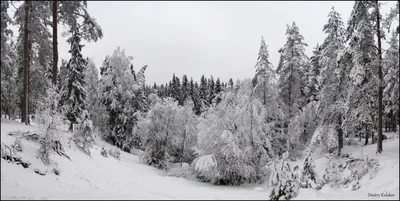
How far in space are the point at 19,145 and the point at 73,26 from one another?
22.2ft

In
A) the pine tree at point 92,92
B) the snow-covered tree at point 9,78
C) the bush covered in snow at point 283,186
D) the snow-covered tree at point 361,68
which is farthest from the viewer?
the pine tree at point 92,92

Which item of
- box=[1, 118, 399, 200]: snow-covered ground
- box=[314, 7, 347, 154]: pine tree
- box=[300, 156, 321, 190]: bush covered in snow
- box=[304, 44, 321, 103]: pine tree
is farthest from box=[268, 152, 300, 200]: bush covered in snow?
box=[304, 44, 321, 103]: pine tree

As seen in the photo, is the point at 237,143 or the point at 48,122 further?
the point at 237,143

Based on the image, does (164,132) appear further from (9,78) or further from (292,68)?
(9,78)

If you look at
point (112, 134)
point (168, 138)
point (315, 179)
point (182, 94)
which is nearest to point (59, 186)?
point (315, 179)

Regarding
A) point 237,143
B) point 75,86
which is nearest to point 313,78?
point 237,143

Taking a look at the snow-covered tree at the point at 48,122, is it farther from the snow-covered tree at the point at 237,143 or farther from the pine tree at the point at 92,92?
the pine tree at the point at 92,92

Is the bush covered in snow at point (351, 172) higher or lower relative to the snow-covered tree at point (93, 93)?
lower

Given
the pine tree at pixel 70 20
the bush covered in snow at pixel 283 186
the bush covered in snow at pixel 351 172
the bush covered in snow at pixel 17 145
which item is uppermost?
the pine tree at pixel 70 20

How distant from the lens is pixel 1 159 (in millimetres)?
11859

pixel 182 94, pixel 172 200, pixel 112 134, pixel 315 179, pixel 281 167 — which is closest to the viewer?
pixel 172 200

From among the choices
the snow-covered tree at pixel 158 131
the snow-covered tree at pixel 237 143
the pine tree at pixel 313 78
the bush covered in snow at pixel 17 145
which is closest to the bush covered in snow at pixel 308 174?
the snow-covered tree at pixel 237 143

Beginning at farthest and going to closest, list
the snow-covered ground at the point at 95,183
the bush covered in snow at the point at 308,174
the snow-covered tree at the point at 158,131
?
1. the snow-covered tree at the point at 158,131
2. the bush covered in snow at the point at 308,174
3. the snow-covered ground at the point at 95,183

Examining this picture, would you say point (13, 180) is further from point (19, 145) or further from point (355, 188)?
point (355, 188)
